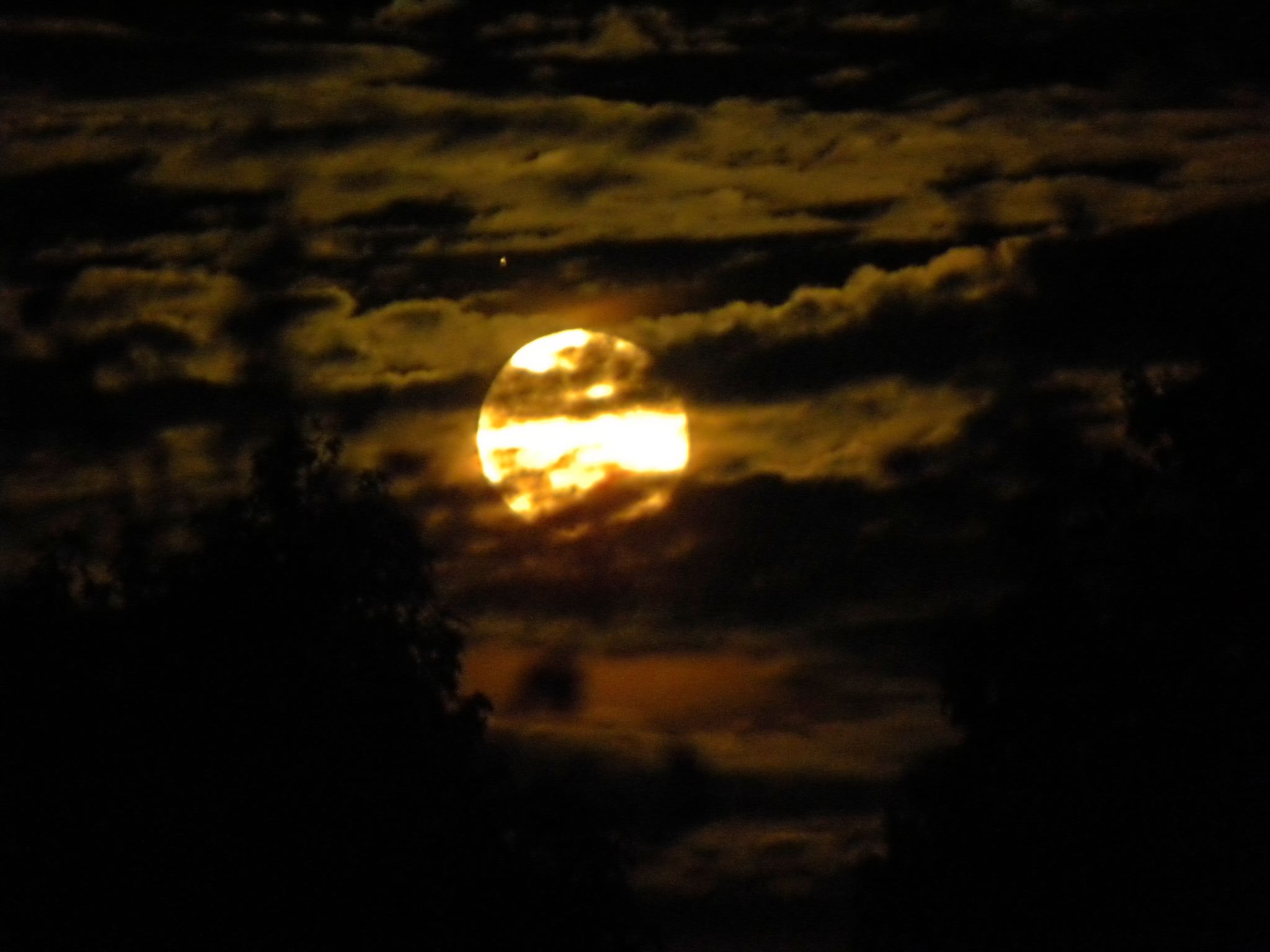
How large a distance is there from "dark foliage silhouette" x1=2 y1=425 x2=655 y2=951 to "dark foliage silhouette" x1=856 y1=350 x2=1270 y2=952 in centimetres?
491

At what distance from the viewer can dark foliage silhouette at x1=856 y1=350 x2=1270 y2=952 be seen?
25.5 metres

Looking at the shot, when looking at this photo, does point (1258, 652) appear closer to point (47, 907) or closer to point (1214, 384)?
point (1214, 384)

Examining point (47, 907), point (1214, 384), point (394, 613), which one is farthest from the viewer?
point (394, 613)

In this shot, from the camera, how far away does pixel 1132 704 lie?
86.2ft

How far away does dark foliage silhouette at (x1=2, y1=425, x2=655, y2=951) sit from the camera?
25.6 metres

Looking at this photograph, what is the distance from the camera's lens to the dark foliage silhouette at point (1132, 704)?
25531mm

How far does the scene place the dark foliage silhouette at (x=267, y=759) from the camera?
84.1 ft

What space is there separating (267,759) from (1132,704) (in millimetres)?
7822

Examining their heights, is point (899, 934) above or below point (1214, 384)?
below

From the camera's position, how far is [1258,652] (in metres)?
25.4

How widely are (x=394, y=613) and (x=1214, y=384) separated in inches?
323

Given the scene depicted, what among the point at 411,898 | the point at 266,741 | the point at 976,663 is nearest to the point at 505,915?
the point at 411,898

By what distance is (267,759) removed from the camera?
26453mm

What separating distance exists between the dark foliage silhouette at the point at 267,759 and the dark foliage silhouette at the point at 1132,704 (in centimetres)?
491
